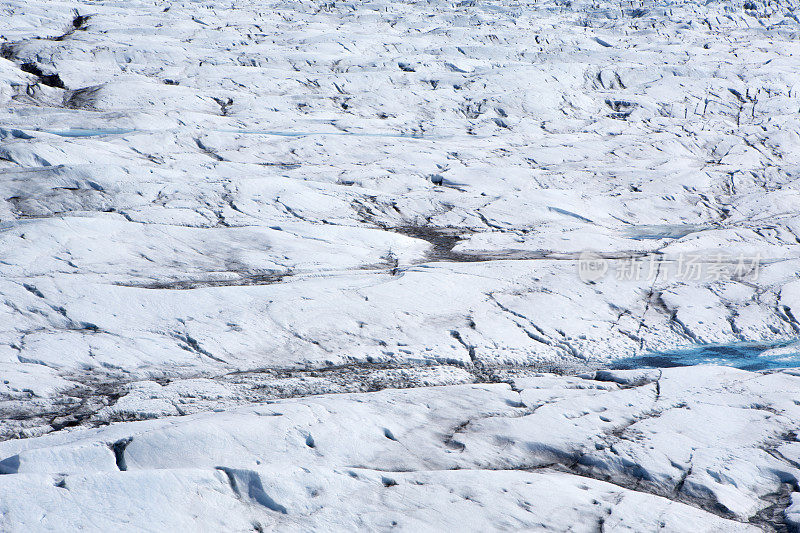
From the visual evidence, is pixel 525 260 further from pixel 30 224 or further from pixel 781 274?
pixel 30 224

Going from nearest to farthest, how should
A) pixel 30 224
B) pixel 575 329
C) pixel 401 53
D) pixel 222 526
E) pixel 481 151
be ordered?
pixel 222 526 < pixel 575 329 < pixel 30 224 < pixel 481 151 < pixel 401 53

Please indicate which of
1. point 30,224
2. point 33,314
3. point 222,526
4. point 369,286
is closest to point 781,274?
point 369,286

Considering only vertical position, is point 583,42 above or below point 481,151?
above

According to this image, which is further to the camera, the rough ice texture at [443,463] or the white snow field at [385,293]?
the white snow field at [385,293]

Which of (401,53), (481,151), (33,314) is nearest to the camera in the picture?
(33,314)

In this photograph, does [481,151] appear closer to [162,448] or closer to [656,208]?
[656,208]

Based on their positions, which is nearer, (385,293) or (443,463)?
(443,463)

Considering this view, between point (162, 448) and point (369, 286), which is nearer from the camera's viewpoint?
point (162, 448)

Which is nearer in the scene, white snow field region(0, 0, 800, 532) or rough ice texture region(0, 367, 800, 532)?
rough ice texture region(0, 367, 800, 532)
